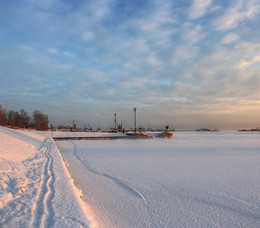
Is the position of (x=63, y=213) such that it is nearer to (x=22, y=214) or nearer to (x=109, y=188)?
(x=22, y=214)

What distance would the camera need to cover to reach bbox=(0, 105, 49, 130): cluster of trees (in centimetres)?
6013

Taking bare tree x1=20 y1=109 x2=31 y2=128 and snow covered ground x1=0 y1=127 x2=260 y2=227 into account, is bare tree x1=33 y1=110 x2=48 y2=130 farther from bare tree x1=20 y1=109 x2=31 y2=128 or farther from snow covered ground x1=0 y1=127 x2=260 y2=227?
snow covered ground x1=0 y1=127 x2=260 y2=227

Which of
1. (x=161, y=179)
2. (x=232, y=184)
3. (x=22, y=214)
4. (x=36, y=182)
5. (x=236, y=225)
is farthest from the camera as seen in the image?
(x=161, y=179)

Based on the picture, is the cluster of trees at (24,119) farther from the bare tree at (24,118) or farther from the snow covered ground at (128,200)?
the snow covered ground at (128,200)

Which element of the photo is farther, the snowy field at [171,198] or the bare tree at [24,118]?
the bare tree at [24,118]

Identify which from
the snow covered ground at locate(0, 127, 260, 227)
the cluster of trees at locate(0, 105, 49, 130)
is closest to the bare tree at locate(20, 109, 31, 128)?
the cluster of trees at locate(0, 105, 49, 130)

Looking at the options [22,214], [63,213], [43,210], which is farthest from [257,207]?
[22,214]

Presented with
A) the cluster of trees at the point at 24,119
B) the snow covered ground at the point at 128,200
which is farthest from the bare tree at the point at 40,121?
the snow covered ground at the point at 128,200

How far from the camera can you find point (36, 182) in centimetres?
516

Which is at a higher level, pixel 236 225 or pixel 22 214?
pixel 22 214

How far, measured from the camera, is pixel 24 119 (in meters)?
70.7

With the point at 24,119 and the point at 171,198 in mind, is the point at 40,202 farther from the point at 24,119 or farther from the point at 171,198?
the point at 24,119

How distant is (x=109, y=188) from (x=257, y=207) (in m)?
3.60

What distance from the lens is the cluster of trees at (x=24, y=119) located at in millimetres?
60134
